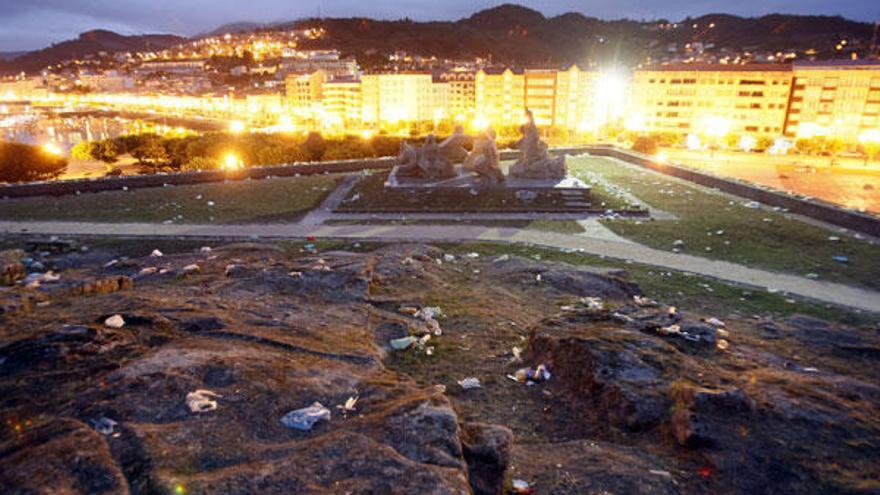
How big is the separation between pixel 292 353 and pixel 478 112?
335ft

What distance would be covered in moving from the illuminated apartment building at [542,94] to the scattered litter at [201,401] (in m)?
99.5

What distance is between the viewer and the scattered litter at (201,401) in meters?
5.63

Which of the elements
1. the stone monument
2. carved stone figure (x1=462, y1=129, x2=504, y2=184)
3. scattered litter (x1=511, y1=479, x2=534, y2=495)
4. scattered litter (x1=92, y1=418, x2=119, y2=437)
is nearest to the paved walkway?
carved stone figure (x1=462, y1=129, x2=504, y2=184)

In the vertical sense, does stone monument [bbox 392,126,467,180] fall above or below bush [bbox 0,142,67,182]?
above

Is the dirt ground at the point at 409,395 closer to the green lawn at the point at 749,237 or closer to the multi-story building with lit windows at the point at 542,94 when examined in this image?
the green lawn at the point at 749,237

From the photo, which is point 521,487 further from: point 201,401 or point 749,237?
point 749,237

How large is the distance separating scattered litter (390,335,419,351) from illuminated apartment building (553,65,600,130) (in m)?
95.5

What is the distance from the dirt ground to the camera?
481 cm

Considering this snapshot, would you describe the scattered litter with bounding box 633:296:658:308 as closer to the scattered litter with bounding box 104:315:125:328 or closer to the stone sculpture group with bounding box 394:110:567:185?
the scattered litter with bounding box 104:315:125:328

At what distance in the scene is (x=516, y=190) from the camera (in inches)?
936

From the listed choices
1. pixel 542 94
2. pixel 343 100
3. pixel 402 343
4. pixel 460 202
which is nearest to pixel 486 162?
pixel 460 202

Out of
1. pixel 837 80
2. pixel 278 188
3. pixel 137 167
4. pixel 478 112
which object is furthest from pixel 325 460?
pixel 478 112

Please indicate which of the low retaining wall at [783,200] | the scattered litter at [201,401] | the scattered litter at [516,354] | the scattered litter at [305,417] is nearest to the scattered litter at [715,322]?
the scattered litter at [516,354]

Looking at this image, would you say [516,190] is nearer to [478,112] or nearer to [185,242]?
[185,242]
